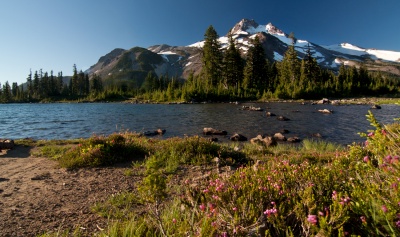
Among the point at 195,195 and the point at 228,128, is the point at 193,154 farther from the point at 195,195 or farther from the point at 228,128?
the point at 228,128

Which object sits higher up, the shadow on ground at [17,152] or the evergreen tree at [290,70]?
the evergreen tree at [290,70]

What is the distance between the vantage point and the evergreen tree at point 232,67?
8681 centimetres

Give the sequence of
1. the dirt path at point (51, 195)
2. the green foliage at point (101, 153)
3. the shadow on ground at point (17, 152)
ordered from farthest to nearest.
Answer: the shadow on ground at point (17, 152) → the green foliage at point (101, 153) → the dirt path at point (51, 195)

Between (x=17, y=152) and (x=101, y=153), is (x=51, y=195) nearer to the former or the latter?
(x=101, y=153)

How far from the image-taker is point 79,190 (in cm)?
727

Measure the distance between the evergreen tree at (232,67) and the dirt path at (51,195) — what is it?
8065 cm

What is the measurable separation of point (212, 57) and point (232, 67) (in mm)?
7959

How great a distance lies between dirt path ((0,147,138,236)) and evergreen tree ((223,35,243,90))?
265 feet

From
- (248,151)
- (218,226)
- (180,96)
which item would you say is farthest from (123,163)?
(180,96)

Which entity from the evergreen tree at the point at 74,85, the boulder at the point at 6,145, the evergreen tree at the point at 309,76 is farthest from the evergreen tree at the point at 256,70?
the evergreen tree at the point at 74,85

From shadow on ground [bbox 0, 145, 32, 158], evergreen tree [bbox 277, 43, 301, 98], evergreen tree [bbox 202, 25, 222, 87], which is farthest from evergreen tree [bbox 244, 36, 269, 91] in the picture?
shadow on ground [bbox 0, 145, 32, 158]

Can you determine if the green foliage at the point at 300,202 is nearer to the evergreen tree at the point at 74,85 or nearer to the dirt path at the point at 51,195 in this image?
the dirt path at the point at 51,195

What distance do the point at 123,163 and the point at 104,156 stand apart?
844 millimetres

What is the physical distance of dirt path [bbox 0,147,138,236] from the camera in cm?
519
